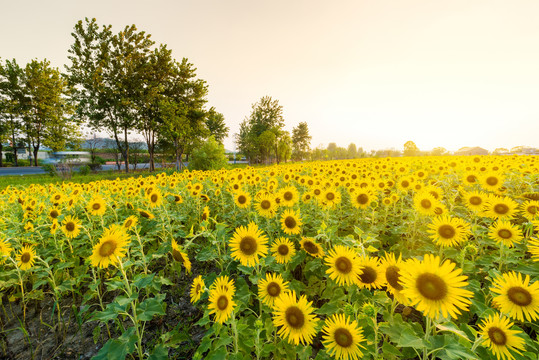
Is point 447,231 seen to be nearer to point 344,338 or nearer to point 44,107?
point 344,338

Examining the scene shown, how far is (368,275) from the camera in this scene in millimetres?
1687

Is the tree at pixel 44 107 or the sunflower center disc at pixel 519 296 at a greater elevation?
the tree at pixel 44 107

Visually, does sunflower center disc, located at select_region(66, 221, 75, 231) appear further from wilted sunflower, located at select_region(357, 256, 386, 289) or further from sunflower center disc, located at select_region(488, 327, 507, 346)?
sunflower center disc, located at select_region(488, 327, 507, 346)

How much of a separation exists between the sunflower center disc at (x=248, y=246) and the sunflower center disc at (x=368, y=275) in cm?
97

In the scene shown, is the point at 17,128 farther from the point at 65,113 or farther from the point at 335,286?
the point at 335,286

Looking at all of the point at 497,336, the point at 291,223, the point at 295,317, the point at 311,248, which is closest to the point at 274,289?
the point at 295,317

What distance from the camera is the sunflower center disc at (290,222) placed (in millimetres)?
2826

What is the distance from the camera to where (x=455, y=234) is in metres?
2.18

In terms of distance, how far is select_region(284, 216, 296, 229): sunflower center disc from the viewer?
2.83 meters

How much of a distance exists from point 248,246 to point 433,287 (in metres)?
1.43

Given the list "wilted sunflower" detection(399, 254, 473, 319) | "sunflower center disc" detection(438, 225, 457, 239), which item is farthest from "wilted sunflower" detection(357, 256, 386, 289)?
"sunflower center disc" detection(438, 225, 457, 239)

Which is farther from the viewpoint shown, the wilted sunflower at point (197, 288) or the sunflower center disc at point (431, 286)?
the wilted sunflower at point (197, 288)

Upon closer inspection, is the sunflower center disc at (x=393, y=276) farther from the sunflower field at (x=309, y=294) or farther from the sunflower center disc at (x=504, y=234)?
the sunflower center disc at (x=504, y=234)

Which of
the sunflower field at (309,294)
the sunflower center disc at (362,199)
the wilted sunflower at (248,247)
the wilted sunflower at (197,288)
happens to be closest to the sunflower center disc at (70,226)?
the sunflower field at (309,294)
